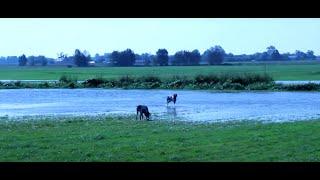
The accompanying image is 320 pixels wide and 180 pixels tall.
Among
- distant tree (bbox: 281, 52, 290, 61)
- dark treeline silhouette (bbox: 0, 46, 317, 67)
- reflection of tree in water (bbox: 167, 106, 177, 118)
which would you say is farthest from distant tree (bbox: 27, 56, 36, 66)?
reflection of tree in water (bbox: 167, 106, 177, 118)

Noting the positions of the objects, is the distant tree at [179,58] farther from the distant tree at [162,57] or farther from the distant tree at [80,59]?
the distant tree at [80,59]

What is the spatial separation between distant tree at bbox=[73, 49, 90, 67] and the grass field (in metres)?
74.4

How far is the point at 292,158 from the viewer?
10500mm

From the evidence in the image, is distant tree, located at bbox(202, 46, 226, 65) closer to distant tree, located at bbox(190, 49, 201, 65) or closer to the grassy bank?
distant tree, located at bbox(190, 49, 201, 65)

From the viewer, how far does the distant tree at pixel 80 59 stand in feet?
306

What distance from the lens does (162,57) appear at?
9225 cm

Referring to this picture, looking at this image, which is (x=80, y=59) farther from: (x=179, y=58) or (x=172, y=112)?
(x=172, y=112)

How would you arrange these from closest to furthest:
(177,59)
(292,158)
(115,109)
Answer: (292,158)
(115,109)
(177,59)

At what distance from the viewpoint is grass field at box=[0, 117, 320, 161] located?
11000mm

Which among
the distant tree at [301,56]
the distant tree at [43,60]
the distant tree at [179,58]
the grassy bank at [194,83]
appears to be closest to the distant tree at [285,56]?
the distant tree at [301,56]
